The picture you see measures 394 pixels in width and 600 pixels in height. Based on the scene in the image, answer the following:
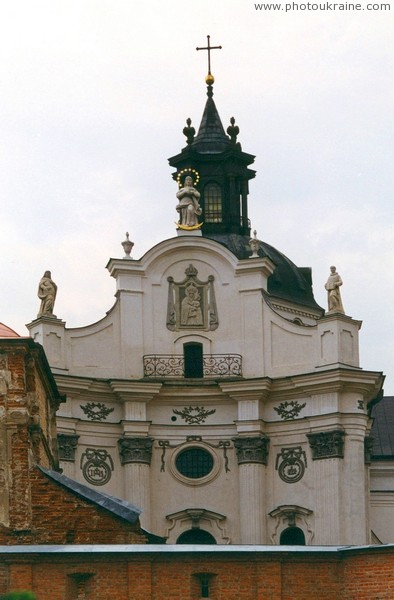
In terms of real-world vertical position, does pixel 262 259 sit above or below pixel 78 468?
above

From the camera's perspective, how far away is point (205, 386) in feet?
216

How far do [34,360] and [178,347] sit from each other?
22463 millimetres

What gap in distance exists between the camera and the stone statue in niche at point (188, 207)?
224 ft

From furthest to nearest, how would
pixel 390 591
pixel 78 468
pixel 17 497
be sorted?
pixel 78 468 → pixel 17 497 → pixel 390 591

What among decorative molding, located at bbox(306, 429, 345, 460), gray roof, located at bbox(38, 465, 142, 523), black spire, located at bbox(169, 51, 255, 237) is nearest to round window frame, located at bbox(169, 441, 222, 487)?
decorative molding, located at bbox(306, 429, 345, 460)

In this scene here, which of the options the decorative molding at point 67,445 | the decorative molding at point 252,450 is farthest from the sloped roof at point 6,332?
the decorative molding at point 252,450

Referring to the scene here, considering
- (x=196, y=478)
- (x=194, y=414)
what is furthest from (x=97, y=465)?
(x=194, y=414)

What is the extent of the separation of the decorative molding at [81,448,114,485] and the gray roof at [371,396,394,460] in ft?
40.3

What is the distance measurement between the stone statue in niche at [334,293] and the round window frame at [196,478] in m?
5.27

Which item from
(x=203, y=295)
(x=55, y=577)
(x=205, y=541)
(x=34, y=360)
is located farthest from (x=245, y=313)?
(x=55, y=577)

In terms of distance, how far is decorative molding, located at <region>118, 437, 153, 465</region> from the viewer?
213 ft

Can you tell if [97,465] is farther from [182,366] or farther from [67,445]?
[182,366]

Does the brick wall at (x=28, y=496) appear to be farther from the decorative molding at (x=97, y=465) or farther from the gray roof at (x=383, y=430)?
the gray roof at (x=383, y=430)

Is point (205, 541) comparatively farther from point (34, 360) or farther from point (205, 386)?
point (34, 360)
